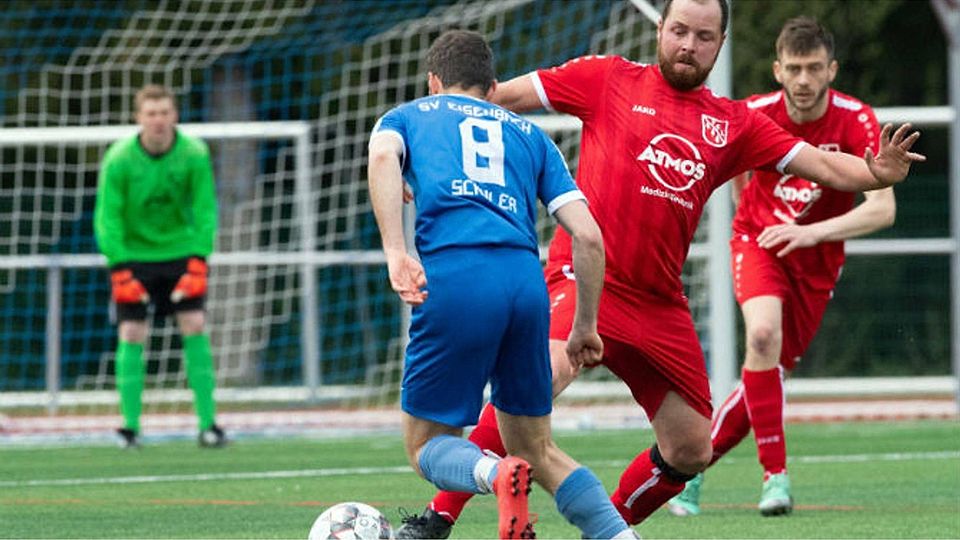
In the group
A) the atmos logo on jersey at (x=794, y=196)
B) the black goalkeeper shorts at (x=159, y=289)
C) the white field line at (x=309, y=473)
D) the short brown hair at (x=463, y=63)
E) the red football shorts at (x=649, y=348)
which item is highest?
the short brown hair at (x=463, y=63)

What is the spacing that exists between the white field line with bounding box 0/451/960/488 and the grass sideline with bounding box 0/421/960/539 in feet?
0.03

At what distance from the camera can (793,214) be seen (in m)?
9.23

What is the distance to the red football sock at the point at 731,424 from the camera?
907 cm

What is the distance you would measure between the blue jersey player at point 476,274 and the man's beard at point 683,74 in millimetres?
1056

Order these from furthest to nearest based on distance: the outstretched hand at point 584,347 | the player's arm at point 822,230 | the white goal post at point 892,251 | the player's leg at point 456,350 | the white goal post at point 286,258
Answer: the white goal post at point 286,258
the white goal post at point 892,251
the player's arm at point 822,230
the outstretched hand at point 584,347
the player's leg at point 456,350

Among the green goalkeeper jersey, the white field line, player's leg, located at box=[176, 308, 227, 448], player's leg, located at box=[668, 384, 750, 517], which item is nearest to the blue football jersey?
player's leg, located at box=[668, 384, 750, 517]

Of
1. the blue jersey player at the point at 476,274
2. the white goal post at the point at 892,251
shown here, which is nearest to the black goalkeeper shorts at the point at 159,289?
the white goal post at the point at 892,251

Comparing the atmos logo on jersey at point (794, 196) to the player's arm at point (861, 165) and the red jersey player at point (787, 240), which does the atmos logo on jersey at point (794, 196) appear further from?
the player's arm at point (861, 165)

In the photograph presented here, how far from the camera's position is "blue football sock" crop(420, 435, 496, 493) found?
591 cm

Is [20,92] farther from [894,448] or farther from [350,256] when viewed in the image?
[894,448]

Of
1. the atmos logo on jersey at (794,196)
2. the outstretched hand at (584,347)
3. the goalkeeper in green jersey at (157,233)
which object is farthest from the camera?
the goalkeeper in green jersey at (157,233)

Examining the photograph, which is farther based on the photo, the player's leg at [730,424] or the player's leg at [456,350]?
the player's leg at [730,424]

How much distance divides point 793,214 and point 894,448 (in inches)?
130

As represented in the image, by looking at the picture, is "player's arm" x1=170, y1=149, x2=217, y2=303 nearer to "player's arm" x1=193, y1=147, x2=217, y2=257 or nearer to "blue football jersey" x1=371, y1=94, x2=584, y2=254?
"player's arm" x1=193, y1=147, x2=217, y2=257
